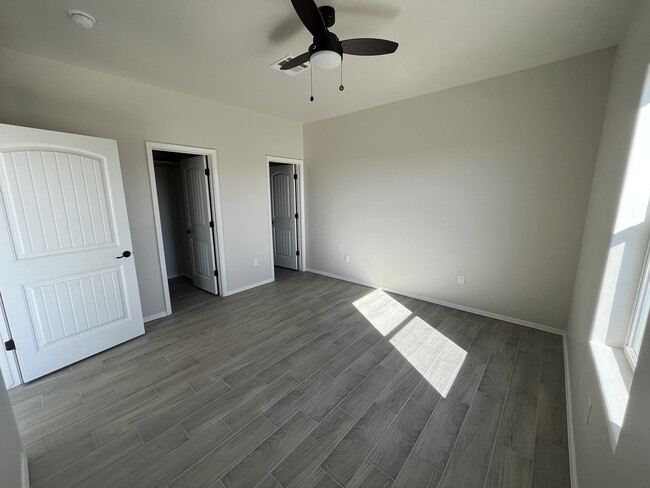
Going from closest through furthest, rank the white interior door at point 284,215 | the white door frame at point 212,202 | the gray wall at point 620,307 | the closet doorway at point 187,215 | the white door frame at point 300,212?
the gray wall at point 620,307
the white door frame at point 212,202
the closet doorway at point 187,215
the white door frame at point 300,212
the white interior door at point 284,215

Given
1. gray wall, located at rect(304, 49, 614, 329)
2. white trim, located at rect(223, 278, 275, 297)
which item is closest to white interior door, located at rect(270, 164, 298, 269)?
white trim, located at rect(223, 278, 275, 297)

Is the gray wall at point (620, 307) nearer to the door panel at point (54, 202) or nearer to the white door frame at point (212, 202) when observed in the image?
the door panel at point (54, 202)

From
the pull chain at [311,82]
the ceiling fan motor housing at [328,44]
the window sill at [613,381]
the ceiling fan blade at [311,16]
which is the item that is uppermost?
the pull chain at [311,82]

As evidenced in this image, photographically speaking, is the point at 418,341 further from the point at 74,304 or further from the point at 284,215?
the point at 284,215

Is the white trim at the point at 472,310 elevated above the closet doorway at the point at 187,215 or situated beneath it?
situated beneath

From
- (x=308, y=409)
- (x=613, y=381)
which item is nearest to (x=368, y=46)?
(x=613, y=381)

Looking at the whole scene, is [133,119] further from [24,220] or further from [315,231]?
[315,231]

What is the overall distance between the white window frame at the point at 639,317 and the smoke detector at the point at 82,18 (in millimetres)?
3707

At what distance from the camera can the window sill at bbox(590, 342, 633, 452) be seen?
1.03m

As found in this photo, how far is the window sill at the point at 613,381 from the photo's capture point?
103 cm

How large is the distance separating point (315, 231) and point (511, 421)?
3838mm

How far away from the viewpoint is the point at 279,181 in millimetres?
5238

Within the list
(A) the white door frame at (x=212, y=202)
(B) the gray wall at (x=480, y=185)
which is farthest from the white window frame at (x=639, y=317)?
(A) the white door frame at (x=212, y=202)

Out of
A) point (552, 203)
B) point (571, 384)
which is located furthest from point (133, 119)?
point (571, 384)
